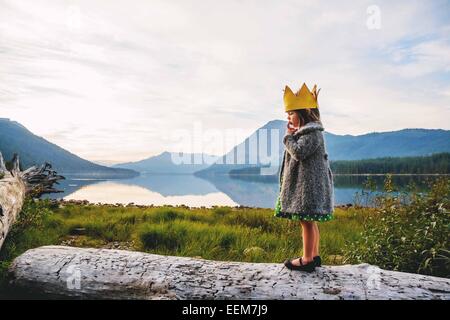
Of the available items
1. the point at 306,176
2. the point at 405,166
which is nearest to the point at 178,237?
the point at 306,176

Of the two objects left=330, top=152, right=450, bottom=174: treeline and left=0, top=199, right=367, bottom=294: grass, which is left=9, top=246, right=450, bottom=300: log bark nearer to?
left=0, top=199, right=367, bottom=294: grass

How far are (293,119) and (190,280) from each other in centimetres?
252

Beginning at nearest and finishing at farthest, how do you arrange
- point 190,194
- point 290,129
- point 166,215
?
point 290,129, point 166,215, point 190,194

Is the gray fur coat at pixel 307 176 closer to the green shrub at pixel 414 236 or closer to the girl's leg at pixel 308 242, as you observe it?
the girl's leg at pixel 308 242

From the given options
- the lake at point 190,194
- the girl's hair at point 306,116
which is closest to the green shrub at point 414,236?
the lake at point 190,194

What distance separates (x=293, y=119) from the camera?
16.4 ft

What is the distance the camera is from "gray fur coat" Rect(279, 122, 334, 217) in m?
4.71

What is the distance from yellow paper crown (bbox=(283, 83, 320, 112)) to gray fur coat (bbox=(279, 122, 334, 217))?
265 millimetres

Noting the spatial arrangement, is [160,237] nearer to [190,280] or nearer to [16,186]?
[190,280]

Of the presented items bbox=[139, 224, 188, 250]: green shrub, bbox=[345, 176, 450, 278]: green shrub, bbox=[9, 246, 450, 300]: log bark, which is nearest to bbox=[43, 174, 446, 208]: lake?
bbox=[345, 176, 450, 278]: green shrub

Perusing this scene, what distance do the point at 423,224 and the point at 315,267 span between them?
7.32 feet

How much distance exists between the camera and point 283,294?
4.40 m
